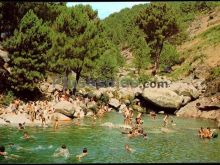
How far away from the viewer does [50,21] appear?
69.2 m

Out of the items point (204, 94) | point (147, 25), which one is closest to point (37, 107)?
point (204, 94)

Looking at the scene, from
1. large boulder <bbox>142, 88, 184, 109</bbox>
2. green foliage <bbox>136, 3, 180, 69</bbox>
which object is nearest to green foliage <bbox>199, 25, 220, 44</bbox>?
green foliage <bbox>136, 3, 180, 69</bbox>

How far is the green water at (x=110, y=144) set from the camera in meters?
34.8

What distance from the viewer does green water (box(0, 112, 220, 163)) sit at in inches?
1372

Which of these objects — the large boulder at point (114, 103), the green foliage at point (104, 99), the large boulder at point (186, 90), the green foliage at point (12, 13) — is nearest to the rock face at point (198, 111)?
the large boulder at point (186, 90)

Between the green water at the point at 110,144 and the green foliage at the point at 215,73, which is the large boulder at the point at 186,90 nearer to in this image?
the green foliage at the point at 215,73

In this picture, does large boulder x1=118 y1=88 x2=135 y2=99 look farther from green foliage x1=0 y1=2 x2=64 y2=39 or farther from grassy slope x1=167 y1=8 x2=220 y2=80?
green foliage x1=0 y1=2 x2=64 y2=39

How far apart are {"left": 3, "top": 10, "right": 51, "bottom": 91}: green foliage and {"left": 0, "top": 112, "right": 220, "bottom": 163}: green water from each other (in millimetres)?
10137

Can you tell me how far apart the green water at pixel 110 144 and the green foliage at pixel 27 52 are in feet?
33.3

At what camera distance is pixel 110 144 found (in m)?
41.0

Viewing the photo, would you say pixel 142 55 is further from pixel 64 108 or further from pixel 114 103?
pixel 64 108

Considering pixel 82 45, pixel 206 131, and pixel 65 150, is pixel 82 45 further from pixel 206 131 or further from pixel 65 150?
pixel 65 150

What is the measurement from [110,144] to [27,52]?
2273cm

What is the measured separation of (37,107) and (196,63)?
53.8 m
